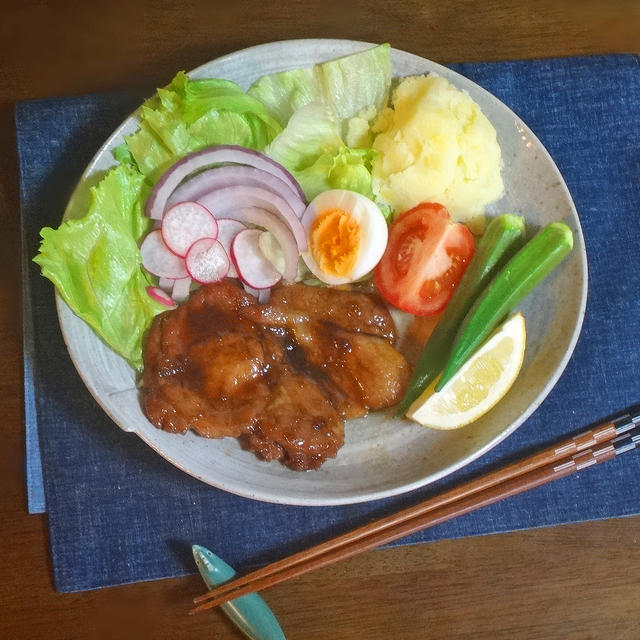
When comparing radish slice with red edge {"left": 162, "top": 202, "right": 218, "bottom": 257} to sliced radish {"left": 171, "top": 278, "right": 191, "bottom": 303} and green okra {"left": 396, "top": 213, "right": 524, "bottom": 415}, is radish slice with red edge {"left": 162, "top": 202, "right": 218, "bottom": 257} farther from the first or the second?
green okra {"left": 396, "top": 213, "right": 524, "bottom": 415}

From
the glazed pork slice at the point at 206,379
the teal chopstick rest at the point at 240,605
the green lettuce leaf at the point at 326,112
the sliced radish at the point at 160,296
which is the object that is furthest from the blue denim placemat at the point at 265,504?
the green lettuce leaf at the point at 326,112

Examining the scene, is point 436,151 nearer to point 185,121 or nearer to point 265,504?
point 185,121

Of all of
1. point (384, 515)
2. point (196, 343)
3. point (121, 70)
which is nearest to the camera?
point (196, 343)

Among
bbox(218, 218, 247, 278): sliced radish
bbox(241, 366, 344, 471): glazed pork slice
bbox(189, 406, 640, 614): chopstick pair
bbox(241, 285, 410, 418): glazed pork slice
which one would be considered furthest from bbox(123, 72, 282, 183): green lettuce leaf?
bbox(189, 406, 640, 614): chopstick pair

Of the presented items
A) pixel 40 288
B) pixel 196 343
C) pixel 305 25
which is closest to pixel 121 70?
pixel 305 25

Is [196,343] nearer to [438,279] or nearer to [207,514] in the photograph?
[207,514]

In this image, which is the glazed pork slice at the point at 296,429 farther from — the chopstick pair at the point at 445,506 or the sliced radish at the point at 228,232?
the sliced radish at the point at 228,232

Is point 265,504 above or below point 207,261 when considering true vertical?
below

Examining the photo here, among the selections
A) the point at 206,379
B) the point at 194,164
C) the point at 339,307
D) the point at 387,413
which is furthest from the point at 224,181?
the point at 387,413
